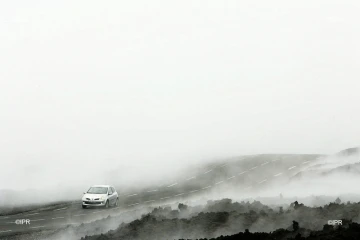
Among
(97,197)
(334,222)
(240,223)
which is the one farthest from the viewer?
(97,197)

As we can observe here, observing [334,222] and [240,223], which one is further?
[240,223]

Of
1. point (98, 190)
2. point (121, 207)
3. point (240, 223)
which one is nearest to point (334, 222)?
point (240, 223)

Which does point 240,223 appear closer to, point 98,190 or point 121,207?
point 98,190

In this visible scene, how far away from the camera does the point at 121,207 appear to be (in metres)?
41.2

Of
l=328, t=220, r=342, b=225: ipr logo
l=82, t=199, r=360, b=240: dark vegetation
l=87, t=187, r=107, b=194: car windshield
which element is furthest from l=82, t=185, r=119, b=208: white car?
l=328, t=220, r=342, b=225: ipr logo

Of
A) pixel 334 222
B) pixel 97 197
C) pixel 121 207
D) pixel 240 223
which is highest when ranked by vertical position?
pixel 97 197

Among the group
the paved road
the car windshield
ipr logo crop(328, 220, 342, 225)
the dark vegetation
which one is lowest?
ipr logo crop(328, 220, 342, 225)

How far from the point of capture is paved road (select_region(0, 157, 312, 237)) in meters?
33.5

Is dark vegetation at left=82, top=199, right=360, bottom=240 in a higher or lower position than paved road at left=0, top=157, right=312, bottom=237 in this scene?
lower

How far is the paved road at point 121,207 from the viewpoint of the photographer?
3353 centimetres

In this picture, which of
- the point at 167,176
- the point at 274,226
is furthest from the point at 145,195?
the point at 274,226

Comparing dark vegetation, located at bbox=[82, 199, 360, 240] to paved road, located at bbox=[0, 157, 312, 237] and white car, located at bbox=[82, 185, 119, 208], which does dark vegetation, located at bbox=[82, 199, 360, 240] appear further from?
white car, located at bbox=[82, 185, 119, 208]

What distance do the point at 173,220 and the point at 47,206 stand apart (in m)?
21.9

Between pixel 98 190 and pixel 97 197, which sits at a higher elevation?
pixel 98 190
